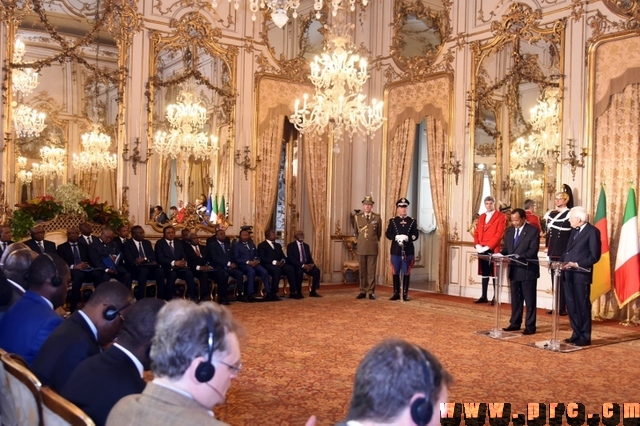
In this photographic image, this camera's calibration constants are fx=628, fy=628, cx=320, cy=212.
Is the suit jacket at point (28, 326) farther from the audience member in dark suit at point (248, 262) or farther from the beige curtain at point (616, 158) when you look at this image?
the beige curtain at point (616, 158)

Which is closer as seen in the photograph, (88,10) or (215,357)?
(215,357)

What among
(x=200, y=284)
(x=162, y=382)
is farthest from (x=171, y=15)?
(x=162, y=382)

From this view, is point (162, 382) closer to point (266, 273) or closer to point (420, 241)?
point (266, 273)

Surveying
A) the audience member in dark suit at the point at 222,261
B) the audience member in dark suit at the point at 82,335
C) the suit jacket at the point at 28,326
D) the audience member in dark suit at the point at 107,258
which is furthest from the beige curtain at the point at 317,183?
the audience member in dark suit at the point at 82,335

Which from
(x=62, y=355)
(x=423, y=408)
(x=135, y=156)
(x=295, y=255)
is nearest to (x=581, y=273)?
(x=295, y=255)

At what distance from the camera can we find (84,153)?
9367mm

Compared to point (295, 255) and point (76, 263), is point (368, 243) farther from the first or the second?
point (76, 263)

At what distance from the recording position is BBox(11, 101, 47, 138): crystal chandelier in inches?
353

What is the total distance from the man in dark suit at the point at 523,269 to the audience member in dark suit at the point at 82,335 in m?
5.32

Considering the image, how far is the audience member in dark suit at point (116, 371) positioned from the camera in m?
2.02

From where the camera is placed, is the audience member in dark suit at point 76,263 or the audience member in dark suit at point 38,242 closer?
the audience member in dark suit at point 38,242

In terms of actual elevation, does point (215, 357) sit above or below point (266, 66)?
below

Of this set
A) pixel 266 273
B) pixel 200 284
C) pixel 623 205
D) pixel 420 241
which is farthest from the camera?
pixel 420 241

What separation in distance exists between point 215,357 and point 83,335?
1.17 metres
